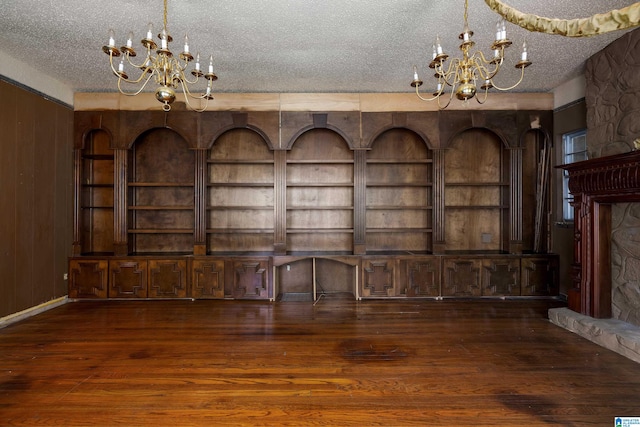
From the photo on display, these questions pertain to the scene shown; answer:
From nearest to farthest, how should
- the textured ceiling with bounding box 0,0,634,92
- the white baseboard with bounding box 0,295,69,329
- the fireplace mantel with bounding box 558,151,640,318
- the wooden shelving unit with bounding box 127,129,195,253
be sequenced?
the textured ceiling with bounding box 0,0,634,92 < the fireplace mantel with bounding box 558,151,640,318 < the white baseboard with bounding box 0,295,69,329 < the wooden shelving unit with bounding box 127,129,195,253

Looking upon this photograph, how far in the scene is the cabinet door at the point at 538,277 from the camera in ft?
15.7

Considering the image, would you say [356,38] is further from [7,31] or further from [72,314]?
[72,314]

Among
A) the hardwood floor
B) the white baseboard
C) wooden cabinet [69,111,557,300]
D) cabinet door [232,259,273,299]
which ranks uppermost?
wooden cabinet [69,111,557,300]

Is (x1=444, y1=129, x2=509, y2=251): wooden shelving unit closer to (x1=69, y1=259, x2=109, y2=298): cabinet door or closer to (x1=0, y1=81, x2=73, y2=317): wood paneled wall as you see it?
(x1=69, y1=259, x2=109, y2=298): cabinet door

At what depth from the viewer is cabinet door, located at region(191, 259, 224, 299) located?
477 cm

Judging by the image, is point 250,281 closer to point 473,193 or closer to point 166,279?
point 166,279

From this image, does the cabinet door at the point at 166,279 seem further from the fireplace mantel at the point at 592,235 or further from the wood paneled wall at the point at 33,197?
the fireplace mantel at the point at 592,235

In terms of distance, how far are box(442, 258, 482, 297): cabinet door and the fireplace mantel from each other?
45.6 inches

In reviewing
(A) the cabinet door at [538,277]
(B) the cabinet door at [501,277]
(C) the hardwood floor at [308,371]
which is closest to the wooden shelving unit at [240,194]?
(C) the hardwood floor at [308,371]

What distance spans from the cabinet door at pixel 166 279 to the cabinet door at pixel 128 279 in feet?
0.35

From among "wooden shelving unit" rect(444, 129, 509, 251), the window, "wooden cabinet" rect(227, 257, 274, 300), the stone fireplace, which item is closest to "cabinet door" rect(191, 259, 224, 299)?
"wooden cabinet" rect(227, 257, 274, 300)

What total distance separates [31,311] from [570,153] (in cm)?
714

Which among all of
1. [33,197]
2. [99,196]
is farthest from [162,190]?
[33,197]

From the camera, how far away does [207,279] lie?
4.78 metres
